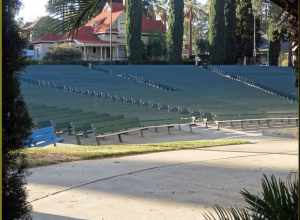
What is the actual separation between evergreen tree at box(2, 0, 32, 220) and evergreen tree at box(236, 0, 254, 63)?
5394 cm

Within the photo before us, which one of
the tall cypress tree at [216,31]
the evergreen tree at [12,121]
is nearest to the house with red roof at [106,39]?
the tall cypress tree at [216,31]

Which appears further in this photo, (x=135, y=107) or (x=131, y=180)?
(x=135, y=107)

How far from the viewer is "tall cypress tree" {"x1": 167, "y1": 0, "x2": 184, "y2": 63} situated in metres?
53.7

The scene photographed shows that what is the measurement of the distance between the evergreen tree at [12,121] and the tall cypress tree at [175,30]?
5030 cm

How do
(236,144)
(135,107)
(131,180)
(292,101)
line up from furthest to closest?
(292,101) < (135,107) < (236,144) < (131,180)

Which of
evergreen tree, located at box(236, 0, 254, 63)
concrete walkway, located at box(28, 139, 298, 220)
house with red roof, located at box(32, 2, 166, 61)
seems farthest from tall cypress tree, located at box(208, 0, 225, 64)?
concrete walkway, located at box(28, 139, 298, 220)

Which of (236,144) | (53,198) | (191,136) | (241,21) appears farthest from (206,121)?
(241,21)

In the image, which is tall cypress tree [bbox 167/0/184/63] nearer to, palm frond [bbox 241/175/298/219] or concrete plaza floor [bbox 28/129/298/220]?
concrete plaza floor [bbox 28/129/298/220]

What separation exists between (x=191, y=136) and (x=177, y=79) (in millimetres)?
18073

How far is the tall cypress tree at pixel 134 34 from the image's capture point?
5072 centimetres

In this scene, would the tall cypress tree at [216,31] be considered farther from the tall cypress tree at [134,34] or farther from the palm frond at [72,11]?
the palm frond at [72,11]

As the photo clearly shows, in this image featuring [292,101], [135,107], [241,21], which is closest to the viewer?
[135,107]

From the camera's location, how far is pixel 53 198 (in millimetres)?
7422

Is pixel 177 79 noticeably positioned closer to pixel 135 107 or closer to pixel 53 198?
pixel 135 107
